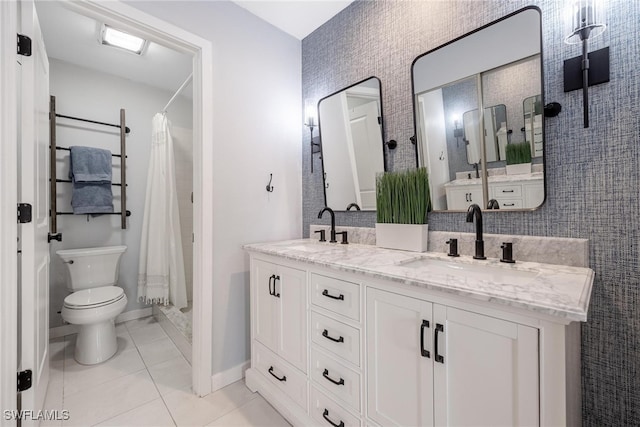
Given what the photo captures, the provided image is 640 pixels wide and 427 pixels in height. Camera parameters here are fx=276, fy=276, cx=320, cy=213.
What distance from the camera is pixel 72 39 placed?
2.23 m

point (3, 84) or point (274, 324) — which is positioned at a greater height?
point (3, 84)

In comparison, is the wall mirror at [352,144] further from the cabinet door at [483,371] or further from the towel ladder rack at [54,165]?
the towel ladder rack at [54,165]

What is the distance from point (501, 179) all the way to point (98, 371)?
2.81 metres

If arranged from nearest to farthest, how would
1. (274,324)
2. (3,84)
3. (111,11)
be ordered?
(3,84)
(111,11)
(274,324)

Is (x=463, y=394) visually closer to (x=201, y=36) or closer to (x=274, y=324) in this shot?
(x=274, y=324)

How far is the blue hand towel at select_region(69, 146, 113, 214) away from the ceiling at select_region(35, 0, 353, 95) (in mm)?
820

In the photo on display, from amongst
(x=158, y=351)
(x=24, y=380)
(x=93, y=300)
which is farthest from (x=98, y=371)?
(x=24, y=380)

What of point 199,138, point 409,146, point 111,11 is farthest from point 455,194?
point 111,11

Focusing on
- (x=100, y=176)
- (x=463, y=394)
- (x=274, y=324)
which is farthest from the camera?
(x=100, y=176)

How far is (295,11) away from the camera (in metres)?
1.99

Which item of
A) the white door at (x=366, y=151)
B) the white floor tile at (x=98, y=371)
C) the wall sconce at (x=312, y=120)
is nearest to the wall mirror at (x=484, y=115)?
the white door at (x=366, y=151)

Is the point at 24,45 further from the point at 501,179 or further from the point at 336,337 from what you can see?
the point at 501,179

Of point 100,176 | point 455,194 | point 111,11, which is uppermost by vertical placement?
point 111,11

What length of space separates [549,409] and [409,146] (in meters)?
1.29
